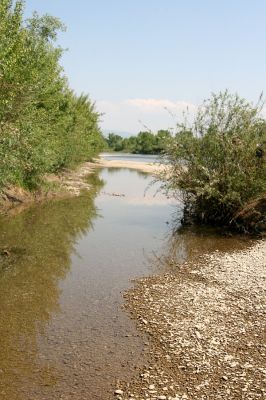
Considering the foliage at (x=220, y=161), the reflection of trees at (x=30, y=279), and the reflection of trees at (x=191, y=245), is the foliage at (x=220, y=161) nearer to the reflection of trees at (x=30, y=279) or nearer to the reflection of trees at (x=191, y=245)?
the reflection of trees at (x=191, y=245)

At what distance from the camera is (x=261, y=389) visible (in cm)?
914

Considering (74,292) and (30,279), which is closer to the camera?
(74,292)

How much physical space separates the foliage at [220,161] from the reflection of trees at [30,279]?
748 cm

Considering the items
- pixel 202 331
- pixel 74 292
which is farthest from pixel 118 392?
pixel 74 292

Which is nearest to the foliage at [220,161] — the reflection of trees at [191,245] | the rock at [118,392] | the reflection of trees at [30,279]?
the reflection of trees at [191,245]

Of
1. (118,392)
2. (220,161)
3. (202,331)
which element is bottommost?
(118,392)

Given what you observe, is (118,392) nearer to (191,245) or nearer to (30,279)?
(30,279)

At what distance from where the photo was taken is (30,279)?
53.4 ft

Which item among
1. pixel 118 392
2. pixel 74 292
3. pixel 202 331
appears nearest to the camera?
pixel 118 392

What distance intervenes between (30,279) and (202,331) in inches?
299

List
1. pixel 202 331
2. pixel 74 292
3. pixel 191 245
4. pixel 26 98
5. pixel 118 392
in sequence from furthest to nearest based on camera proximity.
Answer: pixel 191 245
pixel 26 98
pixel 74 292
pixel 202 331
pixel 118 392

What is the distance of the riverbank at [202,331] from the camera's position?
9.28 m

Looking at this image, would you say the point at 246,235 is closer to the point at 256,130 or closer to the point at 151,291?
the point at 256,130

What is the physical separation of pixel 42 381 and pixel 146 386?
94.9 inches
